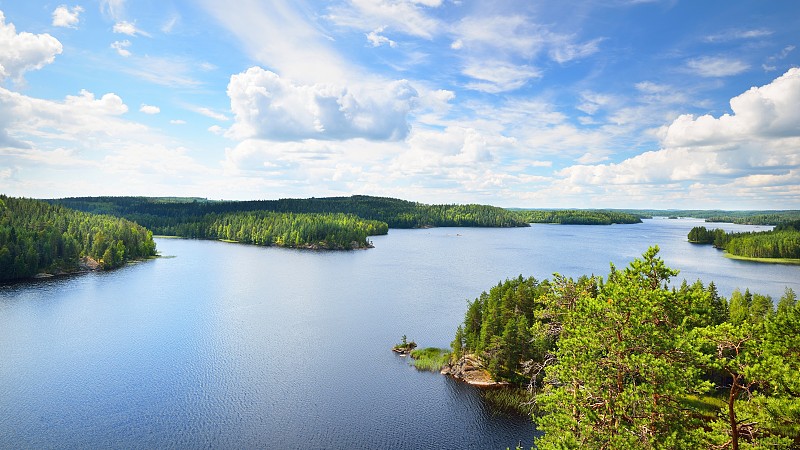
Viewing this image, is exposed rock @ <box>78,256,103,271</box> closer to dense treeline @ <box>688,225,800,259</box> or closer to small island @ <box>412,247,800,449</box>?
small island @ <box>412,247,800,449</box>

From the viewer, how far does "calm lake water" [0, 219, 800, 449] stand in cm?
3856

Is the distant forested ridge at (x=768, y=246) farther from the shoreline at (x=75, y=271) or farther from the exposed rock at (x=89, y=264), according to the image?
the exposed rock at (x=89, y=264)

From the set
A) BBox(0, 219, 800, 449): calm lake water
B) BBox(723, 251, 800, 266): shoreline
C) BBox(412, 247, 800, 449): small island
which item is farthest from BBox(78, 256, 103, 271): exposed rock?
BBox(723, 251, 800, 266): shoreline

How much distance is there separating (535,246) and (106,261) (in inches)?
5565

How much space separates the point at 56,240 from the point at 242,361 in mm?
90244

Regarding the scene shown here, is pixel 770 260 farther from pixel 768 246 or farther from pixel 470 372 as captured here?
pixel 470 372

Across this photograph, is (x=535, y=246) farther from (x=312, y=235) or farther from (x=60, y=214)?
(x=60, y=214)

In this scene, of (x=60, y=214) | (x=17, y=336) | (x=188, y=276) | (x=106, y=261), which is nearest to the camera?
(x=17, y=336)

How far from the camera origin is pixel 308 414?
41500 mm

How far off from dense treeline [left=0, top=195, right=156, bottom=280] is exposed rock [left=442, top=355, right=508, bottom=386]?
101 metres

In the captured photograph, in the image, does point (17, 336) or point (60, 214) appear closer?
point (17, 336)

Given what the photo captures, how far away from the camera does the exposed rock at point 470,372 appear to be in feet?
161

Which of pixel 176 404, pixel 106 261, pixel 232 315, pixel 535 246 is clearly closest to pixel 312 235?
pixel 106 261

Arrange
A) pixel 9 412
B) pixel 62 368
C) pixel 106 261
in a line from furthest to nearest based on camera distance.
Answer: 1. pixel 106 261
2. pixel 62 368
3. pixel 9 412
